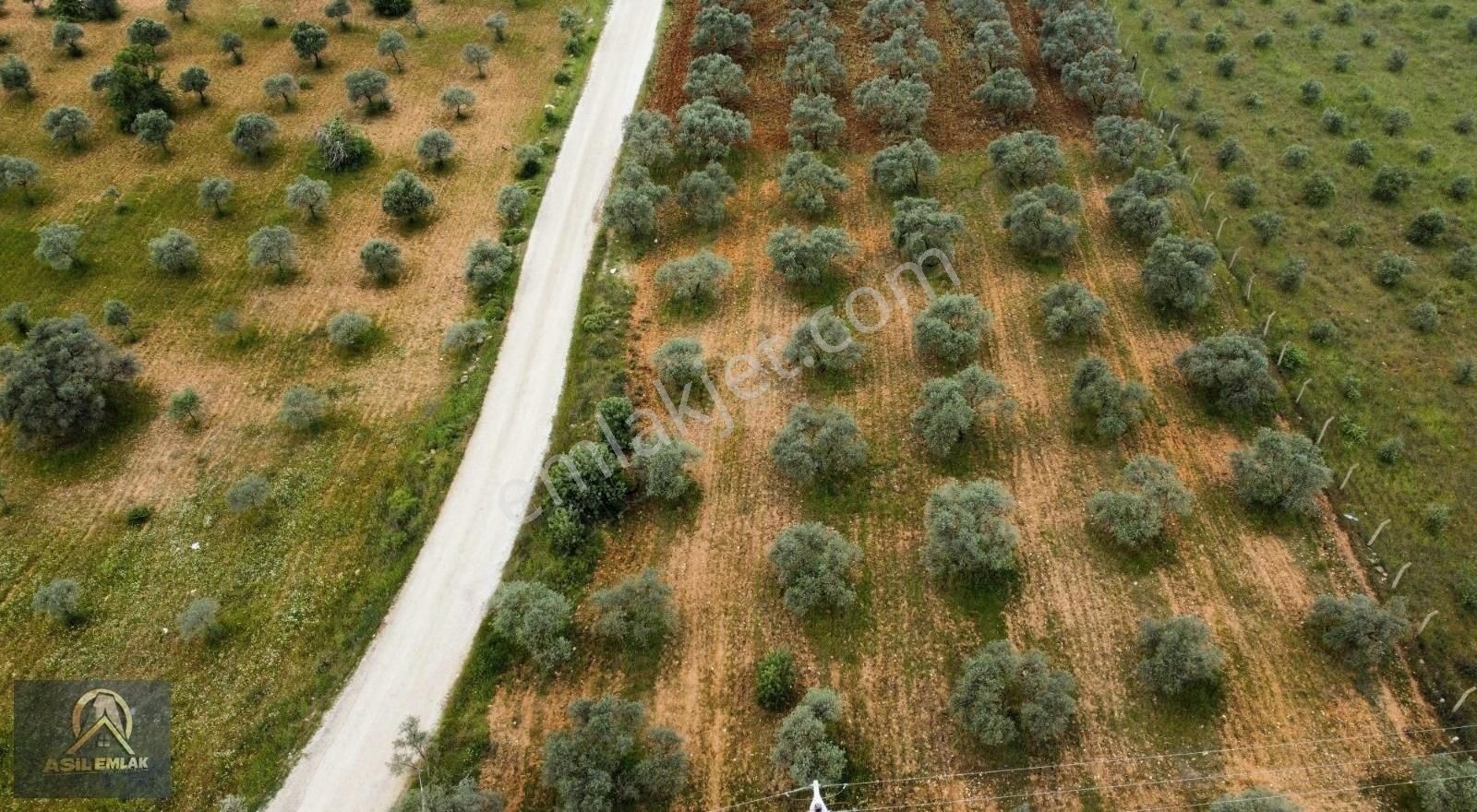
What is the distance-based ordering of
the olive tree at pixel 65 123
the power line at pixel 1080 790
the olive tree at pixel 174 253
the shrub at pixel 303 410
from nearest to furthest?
the power line at pixel 1080 790 → the shrub at pixel 303 410 → the olive tree at pixel 174 253 → the olive tree at pixel 65 123

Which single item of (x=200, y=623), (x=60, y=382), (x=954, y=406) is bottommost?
(x=200, y=623)

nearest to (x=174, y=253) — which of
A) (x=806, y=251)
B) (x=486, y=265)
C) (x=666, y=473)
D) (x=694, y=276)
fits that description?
(x=486, y=265)

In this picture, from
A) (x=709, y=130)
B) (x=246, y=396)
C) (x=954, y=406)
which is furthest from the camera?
(x=709, y=130)

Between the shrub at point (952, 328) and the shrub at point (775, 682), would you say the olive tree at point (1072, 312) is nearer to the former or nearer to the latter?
the shrub at point (952, 328)

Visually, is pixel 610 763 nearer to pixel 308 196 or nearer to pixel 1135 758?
pixel 1135 758

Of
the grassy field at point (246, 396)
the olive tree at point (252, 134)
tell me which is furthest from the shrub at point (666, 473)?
the olive tree at point (252, 134)

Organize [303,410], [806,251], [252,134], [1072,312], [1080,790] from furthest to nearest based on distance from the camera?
[252,134]
[806,251]
[1072,312]
[303,410]
[1080,790]

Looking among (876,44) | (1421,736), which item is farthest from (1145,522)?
(876,44)
